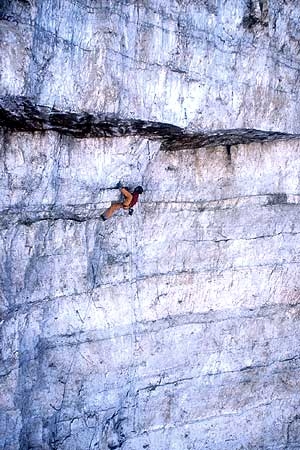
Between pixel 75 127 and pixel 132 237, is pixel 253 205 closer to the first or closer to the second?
pixel 132 237

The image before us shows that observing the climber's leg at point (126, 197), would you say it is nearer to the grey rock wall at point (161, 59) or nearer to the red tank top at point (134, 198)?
the red tank top at point (134, 198)

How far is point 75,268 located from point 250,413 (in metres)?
3.42

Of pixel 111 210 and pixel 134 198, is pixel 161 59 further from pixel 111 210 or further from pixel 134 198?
pixel 111 210

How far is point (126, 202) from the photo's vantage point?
605 centimetres

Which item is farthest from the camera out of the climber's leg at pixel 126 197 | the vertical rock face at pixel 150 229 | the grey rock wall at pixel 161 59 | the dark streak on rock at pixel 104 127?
the climber's leg at pixel 126 197

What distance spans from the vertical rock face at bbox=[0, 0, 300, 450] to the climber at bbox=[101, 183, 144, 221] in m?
0.09

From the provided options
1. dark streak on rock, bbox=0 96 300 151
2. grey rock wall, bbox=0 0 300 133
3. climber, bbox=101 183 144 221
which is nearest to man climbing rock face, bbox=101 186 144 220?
climber, bbox=101 183 144 221

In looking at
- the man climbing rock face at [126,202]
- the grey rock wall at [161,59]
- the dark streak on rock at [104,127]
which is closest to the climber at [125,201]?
the man climbing rock face at [126,202]

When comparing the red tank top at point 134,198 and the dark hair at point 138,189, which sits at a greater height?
the dark hair at point 138,189

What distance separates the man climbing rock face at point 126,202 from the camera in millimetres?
6031

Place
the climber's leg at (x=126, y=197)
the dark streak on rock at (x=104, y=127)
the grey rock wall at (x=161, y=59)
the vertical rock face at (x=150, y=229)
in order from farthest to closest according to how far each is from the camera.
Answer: the climber's leg at (x=126, y=197), the vertical rock face at (x=150, y=229), the dark streak on rock at (x=104, y=127), the grey rock wall at (x=161, y=59)

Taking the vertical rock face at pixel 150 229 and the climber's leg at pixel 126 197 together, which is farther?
the climber's leg at pixel 126 197

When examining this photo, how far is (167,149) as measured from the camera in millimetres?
6359

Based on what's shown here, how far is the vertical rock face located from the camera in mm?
5285
